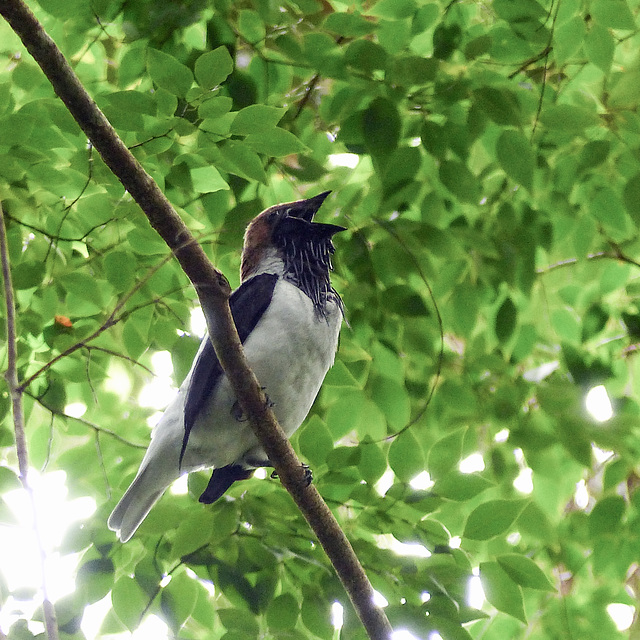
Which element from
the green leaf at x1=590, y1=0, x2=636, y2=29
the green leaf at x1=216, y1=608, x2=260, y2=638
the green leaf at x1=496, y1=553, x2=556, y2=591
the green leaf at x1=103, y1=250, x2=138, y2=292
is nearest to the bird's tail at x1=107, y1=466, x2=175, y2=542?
the green leaf at x1=216, y1=608, x2=260, y2=638

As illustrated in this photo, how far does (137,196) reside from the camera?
220cm

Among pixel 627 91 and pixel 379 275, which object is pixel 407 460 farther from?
pixel 627 91

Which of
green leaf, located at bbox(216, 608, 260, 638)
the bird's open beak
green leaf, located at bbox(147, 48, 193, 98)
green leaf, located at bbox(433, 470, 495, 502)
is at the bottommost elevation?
green leaf, located at bbox(216, 608, 260, 638)

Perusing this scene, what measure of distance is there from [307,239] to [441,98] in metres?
1.15

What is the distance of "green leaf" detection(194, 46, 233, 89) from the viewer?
2393 mm

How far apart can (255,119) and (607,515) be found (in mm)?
2170

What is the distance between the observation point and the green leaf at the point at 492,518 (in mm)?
2631

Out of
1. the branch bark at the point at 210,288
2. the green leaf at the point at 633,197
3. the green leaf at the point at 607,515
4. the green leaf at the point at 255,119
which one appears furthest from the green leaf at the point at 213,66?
the green leaf at the point at 607,515

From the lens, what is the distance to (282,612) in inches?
110

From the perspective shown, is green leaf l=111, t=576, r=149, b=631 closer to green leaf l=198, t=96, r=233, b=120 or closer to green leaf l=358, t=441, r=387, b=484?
green leaf l=358, t=441, r=387, b=484

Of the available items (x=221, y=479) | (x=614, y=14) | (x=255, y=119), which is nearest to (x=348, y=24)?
(x=255, y=119)

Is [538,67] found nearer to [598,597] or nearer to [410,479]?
[410,479]

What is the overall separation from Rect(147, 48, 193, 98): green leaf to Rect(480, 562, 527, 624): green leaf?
82.0 inches

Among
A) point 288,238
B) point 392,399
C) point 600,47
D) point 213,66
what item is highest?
point 288,238
